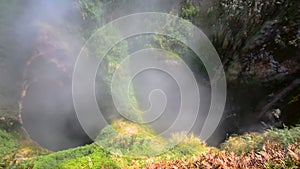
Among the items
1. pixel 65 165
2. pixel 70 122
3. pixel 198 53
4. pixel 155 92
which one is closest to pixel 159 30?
pixel 198 53

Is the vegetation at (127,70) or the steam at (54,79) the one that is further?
the steam at (54,79)

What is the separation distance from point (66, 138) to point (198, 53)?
6.07 meters

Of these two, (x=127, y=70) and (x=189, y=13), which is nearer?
(x=127, y=70)

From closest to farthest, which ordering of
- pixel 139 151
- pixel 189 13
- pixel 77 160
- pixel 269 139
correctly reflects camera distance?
pixel 269 139
pixel 77 160
pixel 139 151
pixel 189 13

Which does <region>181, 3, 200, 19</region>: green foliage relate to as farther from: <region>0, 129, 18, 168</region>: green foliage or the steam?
<region>0, 129, 18, 168</region>: green foliage

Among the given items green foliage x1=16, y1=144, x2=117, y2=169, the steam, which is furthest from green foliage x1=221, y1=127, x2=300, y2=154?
the steam

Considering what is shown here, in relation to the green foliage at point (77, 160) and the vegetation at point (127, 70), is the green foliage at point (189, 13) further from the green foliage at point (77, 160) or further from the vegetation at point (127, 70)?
the green foliage at point (77, 160)

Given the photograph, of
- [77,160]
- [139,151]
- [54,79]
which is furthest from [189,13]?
[77,160]

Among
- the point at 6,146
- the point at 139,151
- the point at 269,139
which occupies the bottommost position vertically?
the point at 269,139

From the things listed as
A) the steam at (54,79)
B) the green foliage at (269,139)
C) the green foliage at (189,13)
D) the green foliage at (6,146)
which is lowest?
the green foliage at (269,139)

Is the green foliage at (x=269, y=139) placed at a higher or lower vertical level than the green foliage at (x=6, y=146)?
lower

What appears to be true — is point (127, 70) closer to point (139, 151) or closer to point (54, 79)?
point (54, 79)

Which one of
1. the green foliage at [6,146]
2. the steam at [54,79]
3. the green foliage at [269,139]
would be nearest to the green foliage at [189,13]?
the steam at [54,79]

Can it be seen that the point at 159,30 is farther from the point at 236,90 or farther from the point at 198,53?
the point at 236,90
